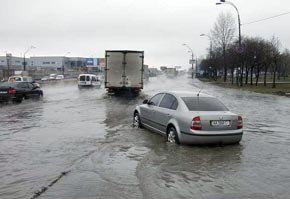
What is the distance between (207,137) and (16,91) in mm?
21506

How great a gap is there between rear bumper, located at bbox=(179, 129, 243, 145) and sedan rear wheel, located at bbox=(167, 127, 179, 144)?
0.25 meters

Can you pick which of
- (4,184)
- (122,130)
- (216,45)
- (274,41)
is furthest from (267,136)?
(216,45)

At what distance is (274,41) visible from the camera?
62.1 m

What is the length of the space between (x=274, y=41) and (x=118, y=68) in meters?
35.7

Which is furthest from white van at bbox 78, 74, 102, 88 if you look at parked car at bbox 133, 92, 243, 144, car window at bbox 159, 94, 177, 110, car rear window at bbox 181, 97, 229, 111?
car rear window at bbox 181, 97, 229, 111

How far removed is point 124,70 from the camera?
112 ft

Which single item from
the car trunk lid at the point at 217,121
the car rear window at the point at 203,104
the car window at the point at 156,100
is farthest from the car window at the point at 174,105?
the car window at the point at 156,100

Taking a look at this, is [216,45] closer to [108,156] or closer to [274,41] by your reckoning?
[274,41]

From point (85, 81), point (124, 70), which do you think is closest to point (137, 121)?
point (124, 70)

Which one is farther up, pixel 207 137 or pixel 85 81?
pixel 207 137

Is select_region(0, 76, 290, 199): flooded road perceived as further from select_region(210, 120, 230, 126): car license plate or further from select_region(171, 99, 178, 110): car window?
select_region(171, 99, 178, 110): car window

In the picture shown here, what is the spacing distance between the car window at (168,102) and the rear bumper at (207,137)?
1.16m

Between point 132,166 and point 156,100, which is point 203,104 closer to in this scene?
point 156,100

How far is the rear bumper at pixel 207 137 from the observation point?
10.3 metres
